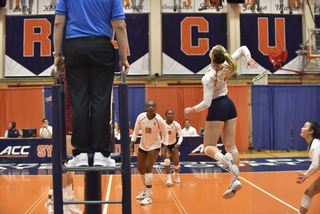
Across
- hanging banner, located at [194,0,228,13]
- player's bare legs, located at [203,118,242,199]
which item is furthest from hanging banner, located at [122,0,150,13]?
player's bare legs, located at [203,118,242,199]

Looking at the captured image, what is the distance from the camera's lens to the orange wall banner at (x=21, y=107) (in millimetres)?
13430

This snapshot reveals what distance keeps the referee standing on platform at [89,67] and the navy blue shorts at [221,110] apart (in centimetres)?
185

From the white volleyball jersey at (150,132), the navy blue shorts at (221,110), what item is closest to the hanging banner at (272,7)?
the white volleyball jersey at (150,132)

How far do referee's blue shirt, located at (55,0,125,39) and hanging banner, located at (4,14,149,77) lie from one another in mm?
11858

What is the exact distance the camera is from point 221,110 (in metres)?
4.16

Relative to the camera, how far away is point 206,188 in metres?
6.93

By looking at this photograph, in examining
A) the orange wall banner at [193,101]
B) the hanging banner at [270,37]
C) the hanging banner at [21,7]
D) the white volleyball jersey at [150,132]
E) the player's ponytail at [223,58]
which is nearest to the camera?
the player's ponytail at [223,58]

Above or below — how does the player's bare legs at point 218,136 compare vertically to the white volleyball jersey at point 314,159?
above

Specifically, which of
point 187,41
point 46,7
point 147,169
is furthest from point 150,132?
point 46,7

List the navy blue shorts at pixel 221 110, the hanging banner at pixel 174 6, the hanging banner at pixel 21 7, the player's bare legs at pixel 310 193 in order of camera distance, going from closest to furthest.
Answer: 1. the navy blue shorts at pixel 221 110
2. the player's bare legs at pixel 310 193
3. the hanging banner at pixel 21 7
4. the hanging banner at pixel 174 6

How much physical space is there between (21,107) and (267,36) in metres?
12.0

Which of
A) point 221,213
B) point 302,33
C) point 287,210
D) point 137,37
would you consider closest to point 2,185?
point 221,213

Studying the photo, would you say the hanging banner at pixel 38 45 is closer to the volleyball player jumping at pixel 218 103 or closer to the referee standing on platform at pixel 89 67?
the volleyball player jumping at pixel 218 103

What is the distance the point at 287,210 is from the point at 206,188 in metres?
2.04
